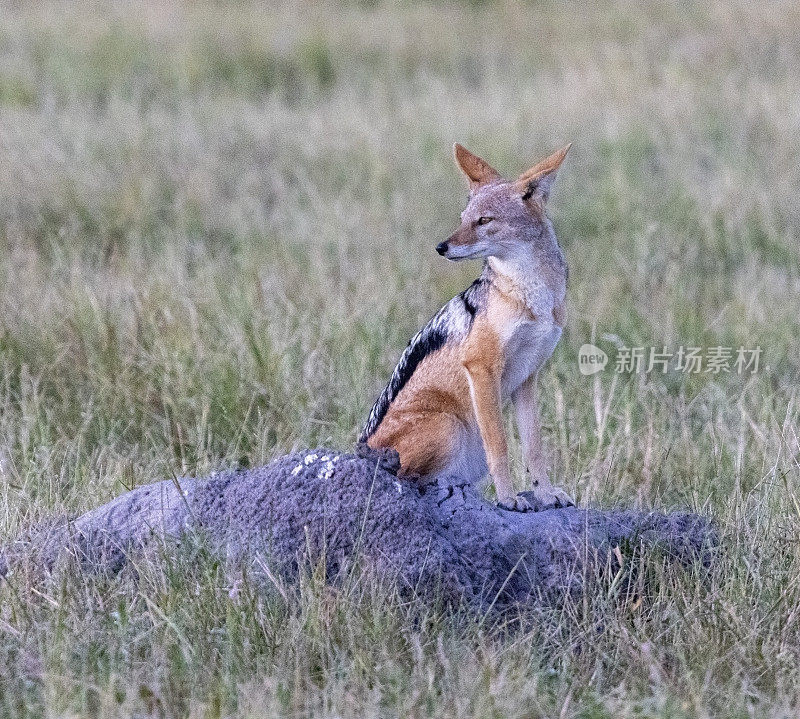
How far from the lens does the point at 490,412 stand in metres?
4.41

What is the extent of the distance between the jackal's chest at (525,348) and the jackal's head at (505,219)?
250 mm

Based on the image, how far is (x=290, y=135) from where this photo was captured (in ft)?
38.1

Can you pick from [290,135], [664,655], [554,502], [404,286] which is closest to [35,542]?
[554,502]

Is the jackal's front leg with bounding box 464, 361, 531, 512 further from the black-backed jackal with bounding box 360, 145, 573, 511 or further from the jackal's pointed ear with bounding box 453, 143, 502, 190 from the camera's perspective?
the jackal's pointed ear with bounding box 453, 143, 502, 190

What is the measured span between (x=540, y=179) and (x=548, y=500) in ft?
3.60

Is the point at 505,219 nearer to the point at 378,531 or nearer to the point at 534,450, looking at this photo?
the point at 534,450

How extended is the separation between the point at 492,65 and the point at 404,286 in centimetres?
724

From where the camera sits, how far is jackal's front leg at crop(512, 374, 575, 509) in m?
4.63

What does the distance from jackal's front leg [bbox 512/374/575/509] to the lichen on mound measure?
87 millimetres

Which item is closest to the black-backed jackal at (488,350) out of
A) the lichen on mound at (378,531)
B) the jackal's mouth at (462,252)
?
Answer: the jackal's mouth at (462,252)

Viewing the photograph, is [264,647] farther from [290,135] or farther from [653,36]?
[653,36]

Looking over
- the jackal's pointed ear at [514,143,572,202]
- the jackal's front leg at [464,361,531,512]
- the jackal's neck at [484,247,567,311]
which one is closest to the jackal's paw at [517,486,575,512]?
the jackal's front leg at [464,361,531,512]
